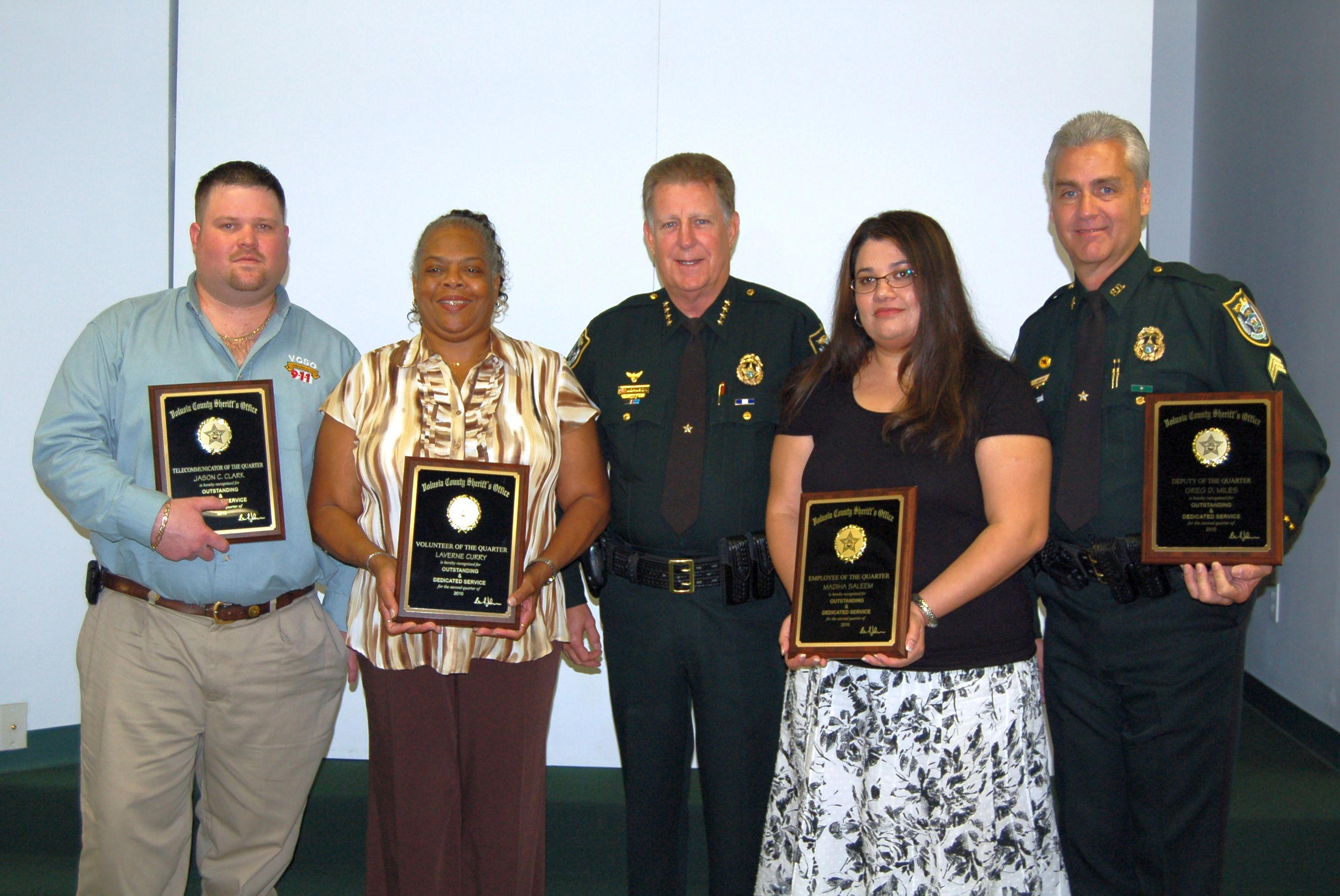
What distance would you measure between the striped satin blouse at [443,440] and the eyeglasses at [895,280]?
770 mm

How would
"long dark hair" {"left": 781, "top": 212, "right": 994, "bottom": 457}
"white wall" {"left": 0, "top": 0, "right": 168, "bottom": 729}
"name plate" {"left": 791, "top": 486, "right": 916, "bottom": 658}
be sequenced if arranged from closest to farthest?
1. "name plate" {"left": 791, "top": 486, "right": 916, "bottom": 658}
2. "long dark hair" {"left": 781, "top": 212, "right": 994, "bottom": 457}
3. "white wall" {"left": 0, "top": 0, "right": 168, "bottom": 729}

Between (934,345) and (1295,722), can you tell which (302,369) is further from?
(1295,722)

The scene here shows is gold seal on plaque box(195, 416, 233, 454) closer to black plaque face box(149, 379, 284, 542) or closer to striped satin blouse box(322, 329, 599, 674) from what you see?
black plaque face box(149, 379, 284, 542)

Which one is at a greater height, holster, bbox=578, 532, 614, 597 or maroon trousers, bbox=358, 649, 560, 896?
holster, bbox=578, 532, 614, 597

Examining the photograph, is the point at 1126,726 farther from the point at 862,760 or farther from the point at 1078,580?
the point at 862,760

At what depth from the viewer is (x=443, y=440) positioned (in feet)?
7.39

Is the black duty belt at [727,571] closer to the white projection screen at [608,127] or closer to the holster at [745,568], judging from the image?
the holster at [745,568]

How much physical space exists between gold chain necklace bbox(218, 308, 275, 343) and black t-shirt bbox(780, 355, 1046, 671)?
59.6 inches

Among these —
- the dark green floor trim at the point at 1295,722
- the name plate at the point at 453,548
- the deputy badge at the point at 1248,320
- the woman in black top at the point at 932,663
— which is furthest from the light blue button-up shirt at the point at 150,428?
the dark green floor trim at the point at 1295,722

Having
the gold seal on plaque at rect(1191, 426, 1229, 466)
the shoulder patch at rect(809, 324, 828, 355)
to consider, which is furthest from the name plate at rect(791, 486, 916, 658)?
the shoulder patch at rect(809, 324, 828, 355)

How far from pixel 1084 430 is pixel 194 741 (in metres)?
2.28

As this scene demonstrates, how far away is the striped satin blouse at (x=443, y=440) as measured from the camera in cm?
223

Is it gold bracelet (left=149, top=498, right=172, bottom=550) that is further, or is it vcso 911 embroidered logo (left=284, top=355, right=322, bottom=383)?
vcso 911 embroidered logo (left=284, top=355, right=322, bottom=383)

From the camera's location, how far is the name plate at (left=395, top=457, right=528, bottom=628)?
6.93 feet
